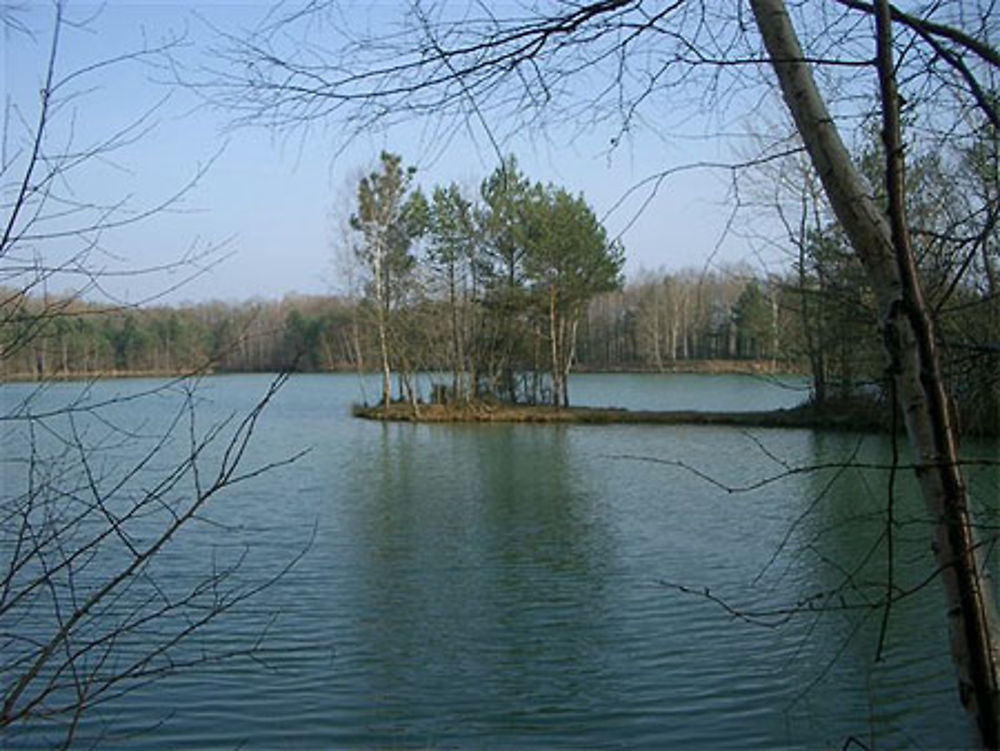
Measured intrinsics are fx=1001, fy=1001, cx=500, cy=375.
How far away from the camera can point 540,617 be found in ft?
24.9

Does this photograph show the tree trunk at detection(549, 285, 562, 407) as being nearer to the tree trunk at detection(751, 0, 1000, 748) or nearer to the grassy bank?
the grassy bank

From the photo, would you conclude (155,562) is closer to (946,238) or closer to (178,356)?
(178,356)

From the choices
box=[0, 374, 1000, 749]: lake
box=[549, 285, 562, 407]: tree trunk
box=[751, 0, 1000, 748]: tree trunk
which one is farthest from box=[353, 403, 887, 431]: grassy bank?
box=[751, 0, 1000, 748]: tree trunk

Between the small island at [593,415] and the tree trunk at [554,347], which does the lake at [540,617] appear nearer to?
the small island at [593,415]

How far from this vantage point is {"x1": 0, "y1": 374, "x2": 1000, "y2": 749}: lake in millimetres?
5309

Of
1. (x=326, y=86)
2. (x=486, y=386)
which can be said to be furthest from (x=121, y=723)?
(x=486, y=386)

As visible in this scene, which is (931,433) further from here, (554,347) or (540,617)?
(554,347)

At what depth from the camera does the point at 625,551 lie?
9898mm

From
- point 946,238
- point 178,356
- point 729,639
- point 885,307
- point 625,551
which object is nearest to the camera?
point 885,307

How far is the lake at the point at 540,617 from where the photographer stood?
5309 mm

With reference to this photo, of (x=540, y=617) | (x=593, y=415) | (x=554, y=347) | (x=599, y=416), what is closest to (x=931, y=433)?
(x=540, y=617)

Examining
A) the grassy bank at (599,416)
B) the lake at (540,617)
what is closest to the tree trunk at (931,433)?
the lake at (540,617)

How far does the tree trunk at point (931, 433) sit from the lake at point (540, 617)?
0.16 metres

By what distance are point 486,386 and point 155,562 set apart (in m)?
21.6
